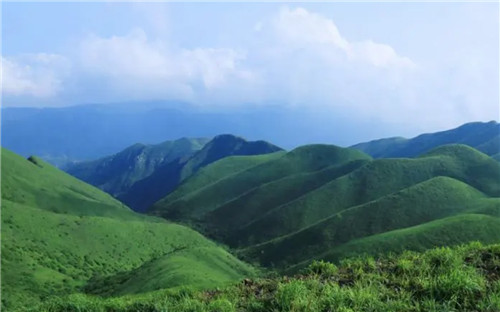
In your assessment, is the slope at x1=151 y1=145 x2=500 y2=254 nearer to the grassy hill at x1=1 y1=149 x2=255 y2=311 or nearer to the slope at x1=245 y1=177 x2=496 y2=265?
the slope at x1=245 y1=177 x2=496 y2=265

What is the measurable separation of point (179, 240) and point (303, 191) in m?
72.1

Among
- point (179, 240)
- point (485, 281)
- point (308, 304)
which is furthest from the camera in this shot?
point (179, 240)

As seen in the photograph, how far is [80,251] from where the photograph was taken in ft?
304

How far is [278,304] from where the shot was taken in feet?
42.6

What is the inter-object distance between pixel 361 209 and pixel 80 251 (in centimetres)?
7451

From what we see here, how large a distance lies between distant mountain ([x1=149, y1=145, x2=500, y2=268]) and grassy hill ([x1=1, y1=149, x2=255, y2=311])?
941 inches

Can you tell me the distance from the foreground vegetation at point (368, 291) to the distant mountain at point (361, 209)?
7072 centimetres

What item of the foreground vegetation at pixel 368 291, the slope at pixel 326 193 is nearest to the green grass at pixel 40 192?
the slope at pixel 326 193

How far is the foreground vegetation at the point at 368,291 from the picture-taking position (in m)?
12.3

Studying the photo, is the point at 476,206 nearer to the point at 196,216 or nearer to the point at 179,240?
the point at 179,240

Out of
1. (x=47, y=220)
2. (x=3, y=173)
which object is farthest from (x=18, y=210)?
(x=3, y=173)

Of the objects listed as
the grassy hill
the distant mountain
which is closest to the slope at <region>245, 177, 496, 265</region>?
the distant mountain

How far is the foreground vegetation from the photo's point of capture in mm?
12289

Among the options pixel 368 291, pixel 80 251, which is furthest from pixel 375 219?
pixel 368 291
